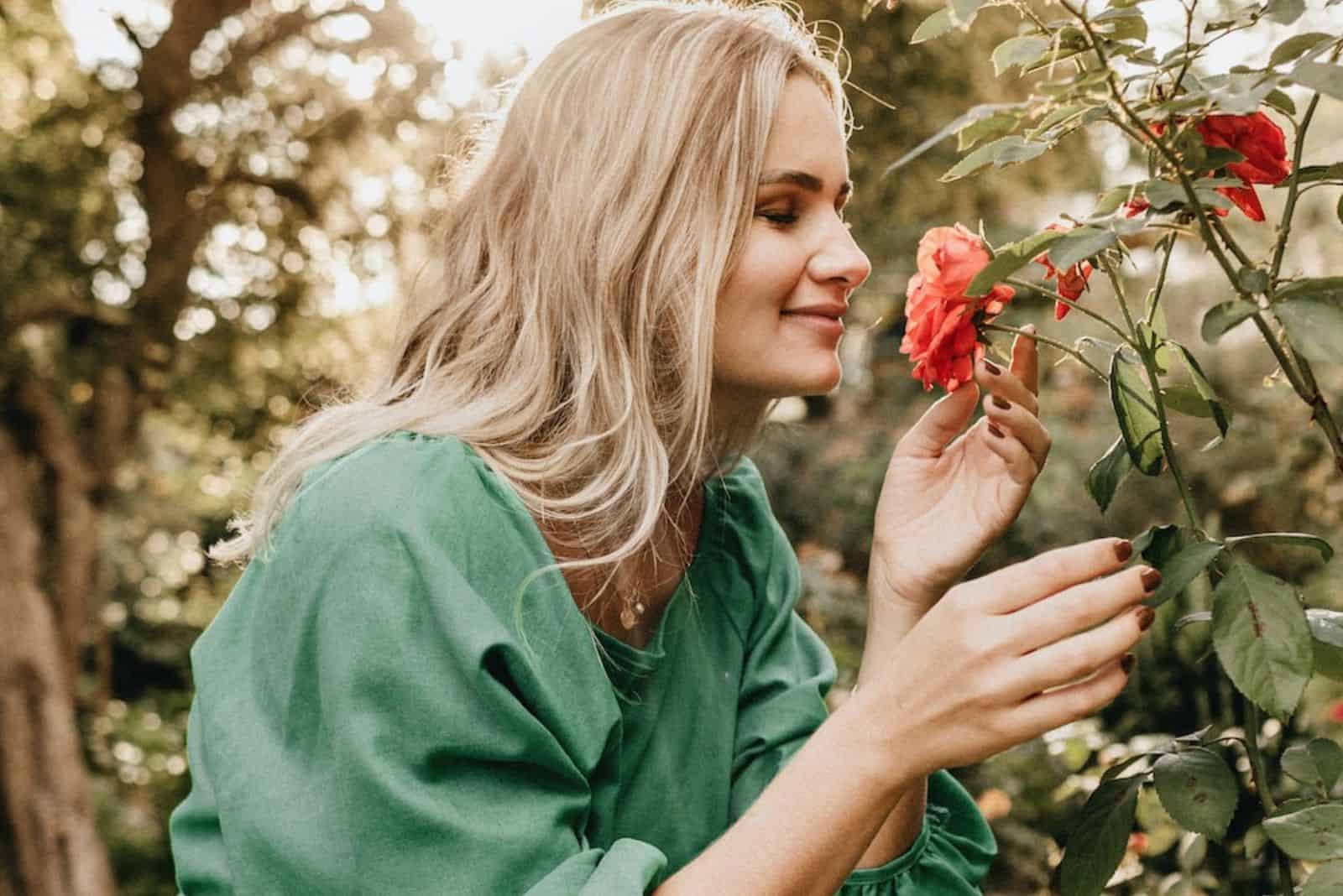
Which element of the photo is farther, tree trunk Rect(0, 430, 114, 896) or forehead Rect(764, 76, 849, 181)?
tree trunk Rect(0, 430, 114, 896)

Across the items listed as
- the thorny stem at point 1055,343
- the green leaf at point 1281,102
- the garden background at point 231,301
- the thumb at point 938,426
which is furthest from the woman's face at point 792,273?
the garden background at point 231,301

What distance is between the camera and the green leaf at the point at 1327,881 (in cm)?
96

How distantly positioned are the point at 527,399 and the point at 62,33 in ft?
17.1

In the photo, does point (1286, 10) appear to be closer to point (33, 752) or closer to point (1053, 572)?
point (1053, 572)

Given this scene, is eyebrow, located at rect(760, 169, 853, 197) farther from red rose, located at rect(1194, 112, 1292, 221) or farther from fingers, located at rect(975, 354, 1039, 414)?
red rose, located at rect(1194, 112, 1292, 221)

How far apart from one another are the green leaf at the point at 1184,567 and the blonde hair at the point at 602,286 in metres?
0.59

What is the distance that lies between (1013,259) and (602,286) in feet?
2.10

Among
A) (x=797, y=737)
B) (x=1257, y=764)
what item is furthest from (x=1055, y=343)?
(x=797, y=737)

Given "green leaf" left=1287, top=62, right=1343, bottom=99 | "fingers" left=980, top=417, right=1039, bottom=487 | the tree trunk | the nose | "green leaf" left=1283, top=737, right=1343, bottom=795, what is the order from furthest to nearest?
the tree trunk
the nose
"fingers" left=980, top=417, right=1039, bottom=487
"green leaf" left=1283, top=737, right=1343, bottom=795
"green leaf" left=1287, top=62, right=1343, bottom=99

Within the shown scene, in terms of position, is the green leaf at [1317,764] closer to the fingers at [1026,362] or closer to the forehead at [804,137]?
the fingers at [1026,362]

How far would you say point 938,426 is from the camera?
151cm

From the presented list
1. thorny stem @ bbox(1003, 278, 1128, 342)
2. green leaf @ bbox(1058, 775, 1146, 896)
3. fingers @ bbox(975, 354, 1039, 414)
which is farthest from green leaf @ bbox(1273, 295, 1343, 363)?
green leaf @ bbox(1058, 775, 1146, 896)

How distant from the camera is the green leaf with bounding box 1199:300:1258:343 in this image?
0.96m

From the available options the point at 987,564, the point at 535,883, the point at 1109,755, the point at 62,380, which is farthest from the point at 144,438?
the point at 535,883
